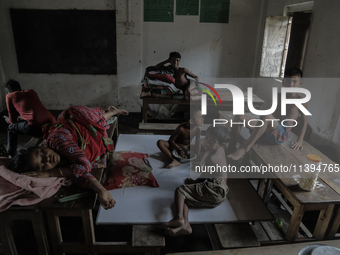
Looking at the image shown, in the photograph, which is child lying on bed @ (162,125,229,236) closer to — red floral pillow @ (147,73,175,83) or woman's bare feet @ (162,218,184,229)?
woman's bare feet @ (162,218,184,229)

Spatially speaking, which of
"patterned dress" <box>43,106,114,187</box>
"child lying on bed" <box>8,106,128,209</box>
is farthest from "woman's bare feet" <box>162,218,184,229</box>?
"patterned dress" <box>43,106,114,187</box>

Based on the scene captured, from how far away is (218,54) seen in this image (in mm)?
5402

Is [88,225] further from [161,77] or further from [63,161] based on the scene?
[161,77]

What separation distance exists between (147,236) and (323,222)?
54.9 inches

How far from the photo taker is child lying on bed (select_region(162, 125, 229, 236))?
5.84 ft

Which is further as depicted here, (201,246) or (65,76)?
(65,76)

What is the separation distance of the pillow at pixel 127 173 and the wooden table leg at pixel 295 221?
3.73 ft

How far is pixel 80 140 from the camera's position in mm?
2350

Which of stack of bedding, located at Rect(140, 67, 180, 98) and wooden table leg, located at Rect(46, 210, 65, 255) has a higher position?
stack of bedding, located at Rect(140, 67, 180, 98)

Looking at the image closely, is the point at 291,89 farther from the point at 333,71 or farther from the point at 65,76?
the point at 65,76

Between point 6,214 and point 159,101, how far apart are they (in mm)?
2605

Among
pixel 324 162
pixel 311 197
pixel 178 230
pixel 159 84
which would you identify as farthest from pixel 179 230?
pixel 159 84

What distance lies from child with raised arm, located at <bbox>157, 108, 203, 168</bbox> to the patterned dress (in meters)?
0.63

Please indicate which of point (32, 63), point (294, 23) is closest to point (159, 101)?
point (294, 23)
